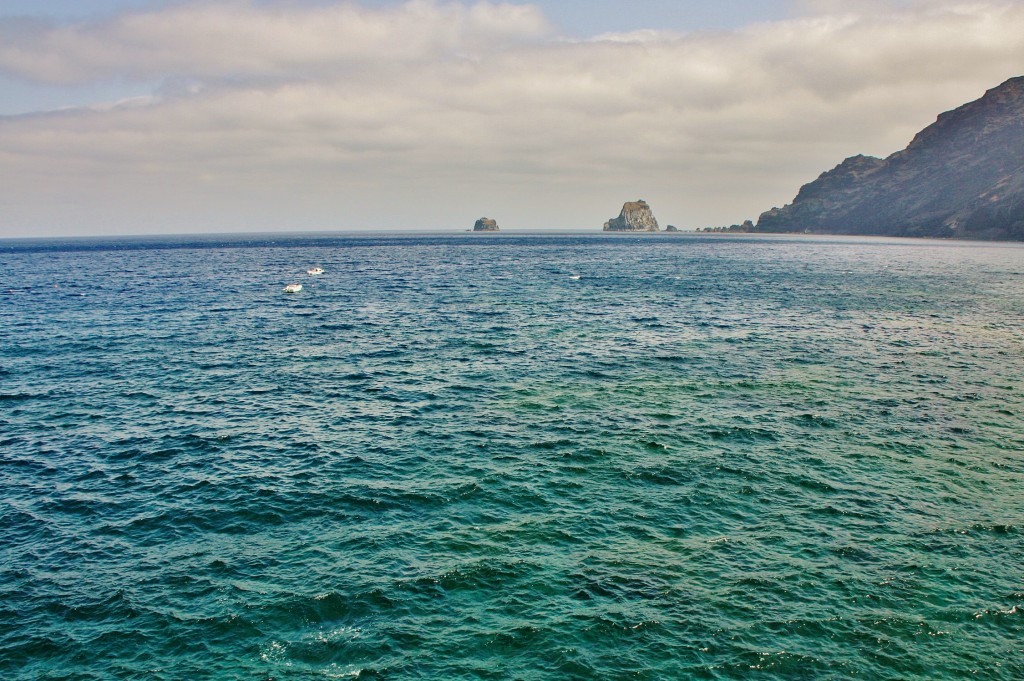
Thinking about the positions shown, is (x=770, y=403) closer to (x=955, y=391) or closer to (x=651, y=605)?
(x=955, y=391)

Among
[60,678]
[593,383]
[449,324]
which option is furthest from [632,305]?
[60,678]

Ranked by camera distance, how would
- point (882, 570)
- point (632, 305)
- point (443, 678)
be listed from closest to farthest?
point (443, 678) → point (882, 570) → point (632, 305)

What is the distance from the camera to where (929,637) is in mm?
20438

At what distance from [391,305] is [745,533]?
77004 millimetres

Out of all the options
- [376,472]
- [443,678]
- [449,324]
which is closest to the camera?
[443,678]

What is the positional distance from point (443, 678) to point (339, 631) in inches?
173

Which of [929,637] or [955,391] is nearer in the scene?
[929,637]

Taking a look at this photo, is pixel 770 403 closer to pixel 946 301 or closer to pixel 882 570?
pixel 882 570

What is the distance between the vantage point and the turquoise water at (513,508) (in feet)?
66.3

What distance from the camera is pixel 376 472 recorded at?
110 ft

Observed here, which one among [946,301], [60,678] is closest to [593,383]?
[60,678]

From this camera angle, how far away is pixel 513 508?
2936cm

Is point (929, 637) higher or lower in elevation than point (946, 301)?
lower

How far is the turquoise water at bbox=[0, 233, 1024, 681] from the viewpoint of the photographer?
20.2m
